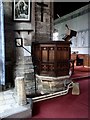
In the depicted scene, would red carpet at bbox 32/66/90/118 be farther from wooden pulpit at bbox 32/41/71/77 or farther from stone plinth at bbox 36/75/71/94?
wooden pulpit at bbox 32/41/71/77

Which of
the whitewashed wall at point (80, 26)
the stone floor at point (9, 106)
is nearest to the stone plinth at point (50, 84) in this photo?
the stone floor at point (9, 106)

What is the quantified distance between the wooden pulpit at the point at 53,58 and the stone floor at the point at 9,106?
4.11ft

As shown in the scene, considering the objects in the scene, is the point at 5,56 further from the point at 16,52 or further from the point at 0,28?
the point at 0,28

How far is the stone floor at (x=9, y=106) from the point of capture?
3.54 meters

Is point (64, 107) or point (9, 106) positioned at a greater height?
point (9, 106)

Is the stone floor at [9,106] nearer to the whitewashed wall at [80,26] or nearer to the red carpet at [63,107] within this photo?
the red carpet at [63,107]

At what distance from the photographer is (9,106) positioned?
3.95 meters

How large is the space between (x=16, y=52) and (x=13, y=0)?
1592mm

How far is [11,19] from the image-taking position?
5.63m

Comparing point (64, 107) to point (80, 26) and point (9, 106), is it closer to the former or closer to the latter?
point (9, 106)

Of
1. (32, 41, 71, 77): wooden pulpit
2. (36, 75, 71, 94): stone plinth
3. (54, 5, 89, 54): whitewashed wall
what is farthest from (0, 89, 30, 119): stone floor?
(54, 5, 89, 54): whitewashed wall

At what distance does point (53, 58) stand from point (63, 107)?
5.43 feet

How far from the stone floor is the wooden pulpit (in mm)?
1253

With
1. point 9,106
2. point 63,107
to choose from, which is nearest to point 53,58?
point 63,107
